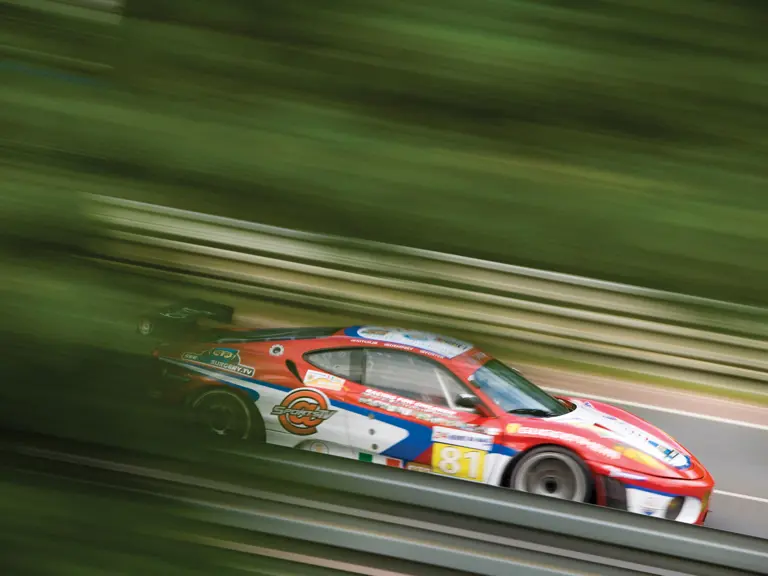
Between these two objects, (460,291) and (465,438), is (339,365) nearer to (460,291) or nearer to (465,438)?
(465,438)

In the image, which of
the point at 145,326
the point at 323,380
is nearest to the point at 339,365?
the point at 323,380

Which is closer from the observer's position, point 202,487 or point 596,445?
point 202,487

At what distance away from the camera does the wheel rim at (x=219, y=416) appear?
33.1 inches

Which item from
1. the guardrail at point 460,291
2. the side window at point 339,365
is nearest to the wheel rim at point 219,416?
the guardrail at point 460,291

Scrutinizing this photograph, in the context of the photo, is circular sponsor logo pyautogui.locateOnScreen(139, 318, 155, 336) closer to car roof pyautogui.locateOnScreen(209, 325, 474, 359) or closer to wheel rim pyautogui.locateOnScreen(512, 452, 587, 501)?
car roof pyautogui.locateOnScreen(209, 325, 474, 359)

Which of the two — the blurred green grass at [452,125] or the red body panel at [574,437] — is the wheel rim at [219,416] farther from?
the red body panel at [574,437]

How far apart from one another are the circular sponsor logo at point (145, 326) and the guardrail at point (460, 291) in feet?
0.15

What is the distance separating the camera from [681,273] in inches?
30.1

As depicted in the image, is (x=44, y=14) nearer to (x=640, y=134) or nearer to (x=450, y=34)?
(x=450, y=34)

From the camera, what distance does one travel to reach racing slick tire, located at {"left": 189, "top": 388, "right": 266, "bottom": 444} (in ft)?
2.75

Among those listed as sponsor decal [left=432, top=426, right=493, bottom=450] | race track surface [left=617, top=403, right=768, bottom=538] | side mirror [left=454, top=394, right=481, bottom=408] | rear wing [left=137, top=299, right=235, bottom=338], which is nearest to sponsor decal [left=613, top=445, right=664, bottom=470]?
race track surface [left=617, top=403, right=768, bottom=538]

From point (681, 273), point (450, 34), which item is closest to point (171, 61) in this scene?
point (450, 34)

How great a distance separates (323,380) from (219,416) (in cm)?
460

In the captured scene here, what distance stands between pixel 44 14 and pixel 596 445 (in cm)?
503
